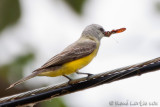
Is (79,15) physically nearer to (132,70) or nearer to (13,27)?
(13,27)

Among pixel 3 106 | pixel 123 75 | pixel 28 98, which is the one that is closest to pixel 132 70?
pixel 123 75

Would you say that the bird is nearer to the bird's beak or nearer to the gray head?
the bird's beak

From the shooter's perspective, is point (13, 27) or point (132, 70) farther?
point (13, 27)

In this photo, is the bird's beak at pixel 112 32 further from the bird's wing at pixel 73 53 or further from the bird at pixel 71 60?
the bird's wing at pixel 73 53

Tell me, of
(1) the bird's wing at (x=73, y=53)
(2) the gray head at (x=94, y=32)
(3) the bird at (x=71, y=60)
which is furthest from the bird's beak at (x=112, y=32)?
(1) the bird's wing at (x=73, y=53)

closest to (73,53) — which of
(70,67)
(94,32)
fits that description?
(70,67)

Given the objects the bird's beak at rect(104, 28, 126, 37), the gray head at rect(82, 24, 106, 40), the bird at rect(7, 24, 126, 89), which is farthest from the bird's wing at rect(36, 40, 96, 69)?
the gray head at rect(82, 24, 106, 40)

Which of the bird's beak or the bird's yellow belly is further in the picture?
the bird's beak

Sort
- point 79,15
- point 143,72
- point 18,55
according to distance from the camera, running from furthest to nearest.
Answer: point 79,15 → point 18,55 → point 143,72
